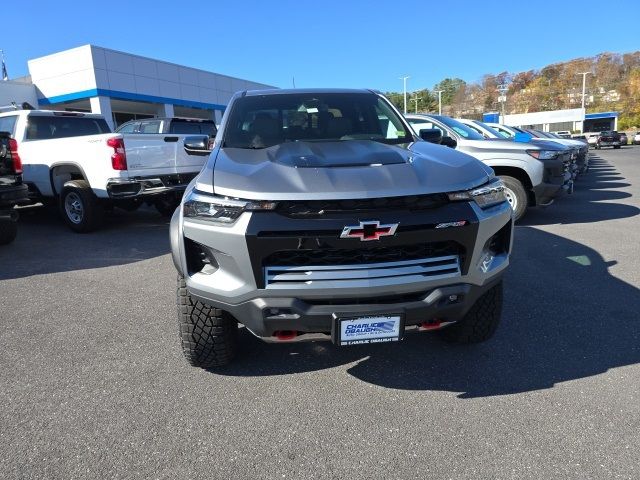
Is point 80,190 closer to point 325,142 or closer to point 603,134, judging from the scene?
point 325,142

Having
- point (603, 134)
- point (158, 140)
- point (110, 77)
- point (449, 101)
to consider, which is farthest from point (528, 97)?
point (158, 140)

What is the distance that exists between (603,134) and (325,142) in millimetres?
46188

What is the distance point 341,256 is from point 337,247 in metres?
0.09

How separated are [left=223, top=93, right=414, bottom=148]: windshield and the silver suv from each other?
3.14 ft

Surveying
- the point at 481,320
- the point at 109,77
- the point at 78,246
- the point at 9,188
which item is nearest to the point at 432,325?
the point at 481,320

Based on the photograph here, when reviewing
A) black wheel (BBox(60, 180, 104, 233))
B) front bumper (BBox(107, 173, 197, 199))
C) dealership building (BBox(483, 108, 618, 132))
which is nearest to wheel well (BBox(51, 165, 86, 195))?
black wheel (BBox(60, 180, 104, 233))

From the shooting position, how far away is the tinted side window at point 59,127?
7.77 m

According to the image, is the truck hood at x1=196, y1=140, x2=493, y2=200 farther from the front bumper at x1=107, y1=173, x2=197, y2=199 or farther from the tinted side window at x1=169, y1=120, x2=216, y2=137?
the tinted side window at x1=169, y1=120, x2=216, y2=137

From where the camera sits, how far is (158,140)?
6852mm

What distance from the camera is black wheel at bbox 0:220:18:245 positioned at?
6.39 metres

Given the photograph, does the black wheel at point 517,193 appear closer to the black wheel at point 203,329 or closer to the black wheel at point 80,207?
the black wheel at point 203,329

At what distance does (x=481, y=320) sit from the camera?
9.59 ft

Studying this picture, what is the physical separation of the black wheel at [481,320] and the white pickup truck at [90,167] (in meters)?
5.02

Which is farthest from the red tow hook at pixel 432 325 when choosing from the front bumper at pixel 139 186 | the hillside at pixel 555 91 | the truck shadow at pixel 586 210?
the hillside at pixel 555 91
